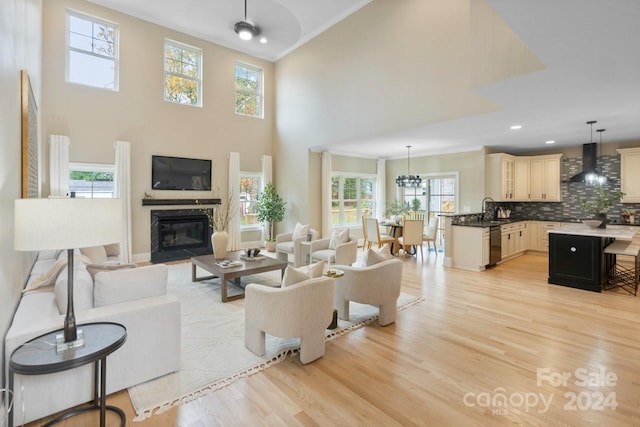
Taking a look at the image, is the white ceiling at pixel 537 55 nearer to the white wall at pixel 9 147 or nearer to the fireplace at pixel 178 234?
the white wall at pixel 9 147

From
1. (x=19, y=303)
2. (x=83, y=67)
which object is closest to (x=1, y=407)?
(x=19, y=303)

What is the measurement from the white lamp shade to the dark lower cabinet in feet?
20.2

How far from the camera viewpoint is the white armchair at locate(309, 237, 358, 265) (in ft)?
16.9

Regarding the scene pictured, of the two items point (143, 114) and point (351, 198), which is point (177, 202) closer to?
point (143, 114)

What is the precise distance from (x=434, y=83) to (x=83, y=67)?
23.1ft

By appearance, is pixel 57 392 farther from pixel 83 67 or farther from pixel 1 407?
pixel 83 67

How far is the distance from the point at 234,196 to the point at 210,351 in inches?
231

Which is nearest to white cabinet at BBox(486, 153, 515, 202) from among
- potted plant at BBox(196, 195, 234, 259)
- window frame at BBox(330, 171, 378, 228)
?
window frame at BBox(330, 171, 378, 228)

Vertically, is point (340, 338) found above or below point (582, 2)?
below

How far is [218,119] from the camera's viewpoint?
26.7 feet

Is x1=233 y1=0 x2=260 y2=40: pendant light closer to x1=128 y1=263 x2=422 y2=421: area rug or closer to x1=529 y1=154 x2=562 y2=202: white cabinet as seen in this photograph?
x1=128 y1=263 x2=422 y2=421: area rug

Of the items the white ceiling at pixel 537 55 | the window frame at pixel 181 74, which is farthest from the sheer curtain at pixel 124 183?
the white ceiling at pixel 537 55

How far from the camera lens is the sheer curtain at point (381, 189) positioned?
9945 millimetres

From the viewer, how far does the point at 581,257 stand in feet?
16.0
